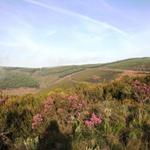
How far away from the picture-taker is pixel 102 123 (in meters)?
7.33

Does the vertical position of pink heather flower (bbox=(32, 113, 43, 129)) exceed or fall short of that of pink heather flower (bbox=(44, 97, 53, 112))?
it falls short

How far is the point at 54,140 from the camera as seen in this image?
668cm

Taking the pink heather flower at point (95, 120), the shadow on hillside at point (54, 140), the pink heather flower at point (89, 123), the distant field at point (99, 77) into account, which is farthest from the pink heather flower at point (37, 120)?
the distant field at point (99, 77)

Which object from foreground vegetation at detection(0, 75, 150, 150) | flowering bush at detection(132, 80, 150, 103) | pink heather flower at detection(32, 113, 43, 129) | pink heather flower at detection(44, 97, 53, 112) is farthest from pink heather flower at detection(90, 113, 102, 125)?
flowering bush at detection(132, 80, 150, 103)

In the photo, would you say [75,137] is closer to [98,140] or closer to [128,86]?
[98,140]

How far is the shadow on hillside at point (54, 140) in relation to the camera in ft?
20.5

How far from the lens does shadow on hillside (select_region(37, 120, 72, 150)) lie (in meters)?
6.25

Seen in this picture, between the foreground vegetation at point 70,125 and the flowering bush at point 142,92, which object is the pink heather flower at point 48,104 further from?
the flowering bush at point 142,92

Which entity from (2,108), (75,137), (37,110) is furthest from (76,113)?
(2,108)

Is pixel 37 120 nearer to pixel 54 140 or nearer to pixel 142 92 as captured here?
pixel 54 140

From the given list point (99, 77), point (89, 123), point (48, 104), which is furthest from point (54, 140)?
point (99, 77)

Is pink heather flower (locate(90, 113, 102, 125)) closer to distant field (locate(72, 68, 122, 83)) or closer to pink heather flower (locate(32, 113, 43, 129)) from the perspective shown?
pink heather flower (locate(32, 113, 43, 129))

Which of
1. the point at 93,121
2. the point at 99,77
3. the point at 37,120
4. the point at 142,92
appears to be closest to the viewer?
the point at 93,121

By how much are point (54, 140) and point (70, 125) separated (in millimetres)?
819
